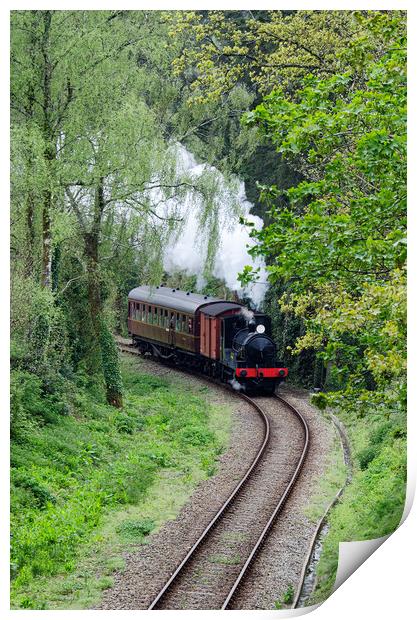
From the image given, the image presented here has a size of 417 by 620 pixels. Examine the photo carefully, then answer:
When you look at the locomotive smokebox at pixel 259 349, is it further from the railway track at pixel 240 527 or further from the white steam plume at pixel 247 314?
the railway track at pixel 240 527

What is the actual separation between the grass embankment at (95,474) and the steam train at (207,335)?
3.29 ft

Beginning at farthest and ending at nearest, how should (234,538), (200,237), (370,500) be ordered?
(200,237)
(370,500)
(234,538)

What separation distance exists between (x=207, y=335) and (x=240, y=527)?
5.32 m

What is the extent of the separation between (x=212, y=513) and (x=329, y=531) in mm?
1288

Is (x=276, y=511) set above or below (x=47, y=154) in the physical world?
below

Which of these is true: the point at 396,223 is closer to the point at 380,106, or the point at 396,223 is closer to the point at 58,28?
the point at 380,106

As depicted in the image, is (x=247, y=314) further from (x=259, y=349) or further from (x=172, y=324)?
(x=172, y=324)

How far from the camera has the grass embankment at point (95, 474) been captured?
739cm

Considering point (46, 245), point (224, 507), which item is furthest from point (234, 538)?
point (46, 245)

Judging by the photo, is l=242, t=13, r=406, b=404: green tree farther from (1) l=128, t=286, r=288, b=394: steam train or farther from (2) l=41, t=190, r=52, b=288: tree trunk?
(1) l=128, t=286, r=288, b=394: steam train

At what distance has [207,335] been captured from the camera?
44.1ft

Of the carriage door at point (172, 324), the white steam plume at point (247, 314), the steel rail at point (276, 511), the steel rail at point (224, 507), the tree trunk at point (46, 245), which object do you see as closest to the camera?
the steel rail at point (224, 507)

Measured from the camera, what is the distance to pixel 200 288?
34.2 ft

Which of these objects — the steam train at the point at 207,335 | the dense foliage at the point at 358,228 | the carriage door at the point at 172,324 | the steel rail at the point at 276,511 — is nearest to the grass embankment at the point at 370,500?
the dense foliage at the point at 358,228
